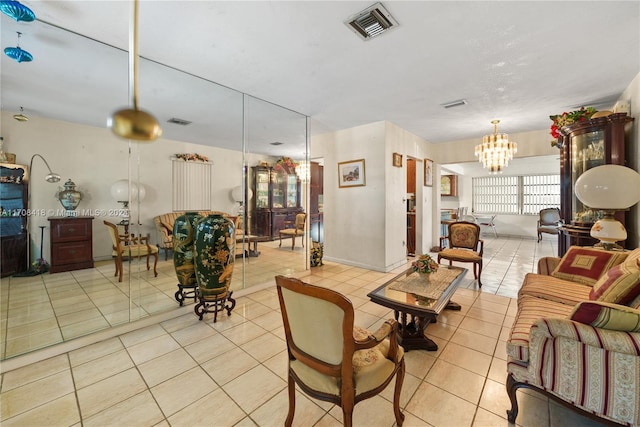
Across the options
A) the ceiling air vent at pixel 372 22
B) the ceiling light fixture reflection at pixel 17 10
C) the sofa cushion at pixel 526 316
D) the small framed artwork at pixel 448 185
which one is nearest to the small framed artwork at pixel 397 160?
the ceiling air vent at pixel 372 22

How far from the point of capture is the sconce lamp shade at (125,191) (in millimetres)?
2648

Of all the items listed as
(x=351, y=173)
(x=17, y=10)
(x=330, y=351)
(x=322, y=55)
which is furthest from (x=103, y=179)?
(x=351, y=173)

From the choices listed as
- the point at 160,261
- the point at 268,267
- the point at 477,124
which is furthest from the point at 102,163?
the point at 477,124

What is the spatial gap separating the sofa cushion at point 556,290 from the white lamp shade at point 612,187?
85 centimetres

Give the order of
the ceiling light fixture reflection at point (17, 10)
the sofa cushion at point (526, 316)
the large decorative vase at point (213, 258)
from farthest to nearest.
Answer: the large decorative vase at point (213, 258) → the ceiling light fixture reflection at point (17, 10) → the sofa cushion at point (526, 316)

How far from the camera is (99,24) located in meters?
2.06

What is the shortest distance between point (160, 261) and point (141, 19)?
236cm

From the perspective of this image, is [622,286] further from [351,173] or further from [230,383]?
[351,173]

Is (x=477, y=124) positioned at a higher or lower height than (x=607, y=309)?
higher

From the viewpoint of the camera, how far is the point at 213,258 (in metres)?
2.65

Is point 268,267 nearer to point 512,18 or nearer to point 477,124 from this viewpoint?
point 512,18

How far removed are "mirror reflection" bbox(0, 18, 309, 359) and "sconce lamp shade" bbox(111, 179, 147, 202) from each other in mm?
10

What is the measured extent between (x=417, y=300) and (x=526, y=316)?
74 centimetres

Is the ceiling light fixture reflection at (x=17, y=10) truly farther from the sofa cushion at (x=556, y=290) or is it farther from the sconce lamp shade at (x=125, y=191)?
the sofa cushion at (x=556, y=290)
